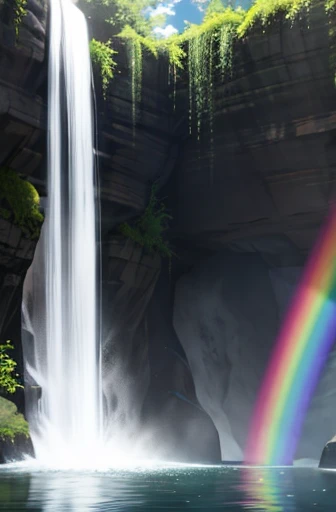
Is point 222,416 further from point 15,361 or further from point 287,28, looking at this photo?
point 287,28

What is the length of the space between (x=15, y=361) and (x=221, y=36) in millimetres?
10789

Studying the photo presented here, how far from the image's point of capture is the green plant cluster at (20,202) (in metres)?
17.4

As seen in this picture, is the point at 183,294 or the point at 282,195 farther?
the point at 183,294

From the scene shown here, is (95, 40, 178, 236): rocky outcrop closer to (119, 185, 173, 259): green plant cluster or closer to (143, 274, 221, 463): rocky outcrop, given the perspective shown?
(119, 185, 173, 259): green plant cluster

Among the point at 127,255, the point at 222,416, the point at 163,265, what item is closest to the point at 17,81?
the point at 127,255

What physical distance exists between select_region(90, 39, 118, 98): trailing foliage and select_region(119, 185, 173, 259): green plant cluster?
12.4ft

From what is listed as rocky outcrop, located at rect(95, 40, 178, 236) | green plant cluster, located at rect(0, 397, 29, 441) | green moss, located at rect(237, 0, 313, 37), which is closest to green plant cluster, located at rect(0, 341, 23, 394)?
green plant cluster, located at rect(0, 397, 29, 441)

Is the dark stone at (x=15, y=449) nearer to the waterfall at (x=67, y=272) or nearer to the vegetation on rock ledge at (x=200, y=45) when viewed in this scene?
the waterfall at (x=67, y=272)

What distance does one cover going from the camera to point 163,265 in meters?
25.9

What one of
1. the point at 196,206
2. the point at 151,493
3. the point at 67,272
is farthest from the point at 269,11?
the point at 151,493

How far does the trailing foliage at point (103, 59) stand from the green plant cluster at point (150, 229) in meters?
3.78

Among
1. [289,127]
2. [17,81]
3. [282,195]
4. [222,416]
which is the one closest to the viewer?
[17,81]

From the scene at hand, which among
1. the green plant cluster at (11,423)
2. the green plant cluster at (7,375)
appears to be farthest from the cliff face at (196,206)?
the green plant cluster at (11,423)

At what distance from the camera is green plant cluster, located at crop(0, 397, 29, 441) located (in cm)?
1477
